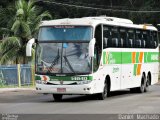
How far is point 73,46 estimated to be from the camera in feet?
76.9

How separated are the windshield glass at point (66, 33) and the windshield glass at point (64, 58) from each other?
0.26m

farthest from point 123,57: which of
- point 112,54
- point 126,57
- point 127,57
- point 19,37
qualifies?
point 19,37

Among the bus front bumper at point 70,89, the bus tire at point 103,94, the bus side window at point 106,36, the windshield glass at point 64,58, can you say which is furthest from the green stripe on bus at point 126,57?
the bus front bumper at point 70,89

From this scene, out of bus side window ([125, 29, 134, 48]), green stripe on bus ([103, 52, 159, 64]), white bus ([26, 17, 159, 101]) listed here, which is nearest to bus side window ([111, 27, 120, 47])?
white bus ([26, 17, 159, 101])

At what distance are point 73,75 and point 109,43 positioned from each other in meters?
3.16

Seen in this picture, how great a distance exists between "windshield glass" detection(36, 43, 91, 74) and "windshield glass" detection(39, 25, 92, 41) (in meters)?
0.26

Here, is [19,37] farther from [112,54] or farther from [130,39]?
[112,54]

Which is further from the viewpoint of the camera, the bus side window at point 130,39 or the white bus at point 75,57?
the bus side window at point 130,39

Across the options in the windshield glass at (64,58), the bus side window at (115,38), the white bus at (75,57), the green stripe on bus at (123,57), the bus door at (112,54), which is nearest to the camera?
the white bus at (75,57)

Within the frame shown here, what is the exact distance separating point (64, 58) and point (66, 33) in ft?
3.59

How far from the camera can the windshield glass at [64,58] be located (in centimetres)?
2330

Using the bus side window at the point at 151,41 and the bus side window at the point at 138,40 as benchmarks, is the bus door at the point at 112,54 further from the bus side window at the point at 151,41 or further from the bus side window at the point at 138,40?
the bus side window at the point at 151,41

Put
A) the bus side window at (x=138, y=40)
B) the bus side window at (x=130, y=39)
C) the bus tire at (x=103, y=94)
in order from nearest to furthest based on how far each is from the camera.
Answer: the bus tire at (x=103, y=94) < the bus side window at (x=130, y=39) < the bus side window at (x=138, y=40)

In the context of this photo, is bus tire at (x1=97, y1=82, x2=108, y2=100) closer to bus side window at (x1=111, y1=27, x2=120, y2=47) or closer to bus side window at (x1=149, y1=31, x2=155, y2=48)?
bus side window at (x1=111, y1=27, x2=120, y2=47)
